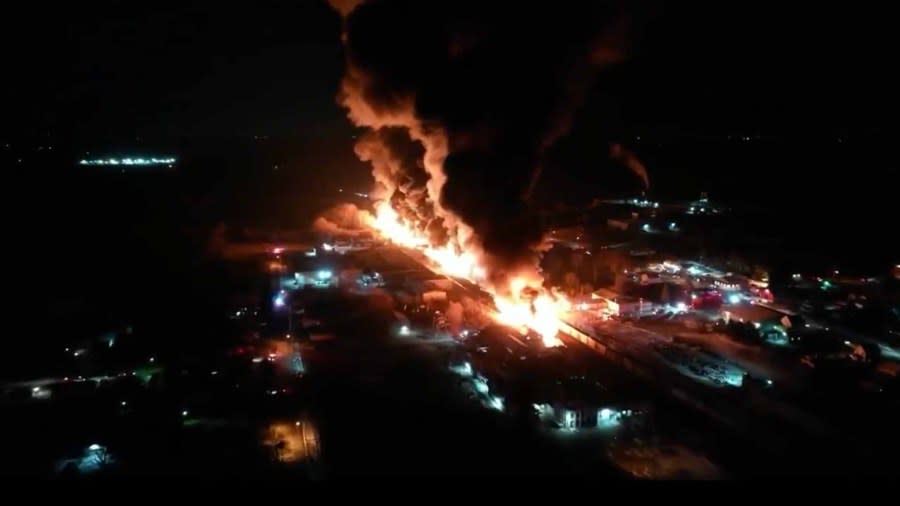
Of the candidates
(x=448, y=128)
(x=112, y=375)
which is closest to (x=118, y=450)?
(x=112, y=375)

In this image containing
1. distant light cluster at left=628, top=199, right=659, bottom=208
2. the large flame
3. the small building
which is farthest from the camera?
distant light cluster at left=628, top=199, right=659, bottom=208

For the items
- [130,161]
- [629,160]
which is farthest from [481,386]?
[130,161]

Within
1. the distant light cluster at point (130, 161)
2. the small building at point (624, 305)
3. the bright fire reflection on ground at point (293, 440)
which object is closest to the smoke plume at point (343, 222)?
the small building at point (624, 305)

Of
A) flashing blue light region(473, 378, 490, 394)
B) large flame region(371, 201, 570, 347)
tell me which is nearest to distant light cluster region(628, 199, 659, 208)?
large flame region(371, 201, 570, 347)

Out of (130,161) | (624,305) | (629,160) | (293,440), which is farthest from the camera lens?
(130,161)

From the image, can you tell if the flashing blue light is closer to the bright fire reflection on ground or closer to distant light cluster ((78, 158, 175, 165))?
the bright fire reflection on ground

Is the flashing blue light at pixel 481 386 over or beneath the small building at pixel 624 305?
beneath

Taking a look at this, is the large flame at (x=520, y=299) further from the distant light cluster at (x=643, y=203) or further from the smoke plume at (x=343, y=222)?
the distant light cluster at (x=643, y=203)

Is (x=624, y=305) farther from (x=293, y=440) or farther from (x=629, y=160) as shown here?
(x=629, y=160)

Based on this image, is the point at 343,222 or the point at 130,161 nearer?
the point at 343,222

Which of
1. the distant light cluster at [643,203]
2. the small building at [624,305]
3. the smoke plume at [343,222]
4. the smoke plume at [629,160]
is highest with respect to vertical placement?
the smoke plume at [629,160]

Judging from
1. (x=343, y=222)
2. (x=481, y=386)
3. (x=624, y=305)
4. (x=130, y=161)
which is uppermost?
(x=130, y=161)

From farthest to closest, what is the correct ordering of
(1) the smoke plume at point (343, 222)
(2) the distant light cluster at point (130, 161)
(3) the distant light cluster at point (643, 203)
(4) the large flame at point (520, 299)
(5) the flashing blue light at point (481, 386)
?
(2) the distant light cluster at point (130, 161), (3) the distant light cluster at point (643, 203), (1) the smoke plume at point (343, 222), (4) the large flame at point (520, 299), (5) the flashing blue light at point (481, 386)
